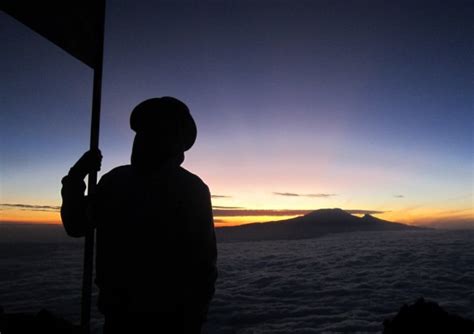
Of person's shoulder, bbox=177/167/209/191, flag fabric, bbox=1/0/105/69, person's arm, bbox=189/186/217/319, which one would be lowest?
person's arm, bbox=189/186/217/319

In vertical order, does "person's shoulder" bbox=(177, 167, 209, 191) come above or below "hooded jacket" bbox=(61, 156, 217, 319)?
above

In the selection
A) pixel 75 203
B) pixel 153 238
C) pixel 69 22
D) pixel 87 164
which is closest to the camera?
pixel 153 238

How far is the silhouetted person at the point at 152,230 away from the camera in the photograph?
1.57 metres

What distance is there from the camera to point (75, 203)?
1.70 m

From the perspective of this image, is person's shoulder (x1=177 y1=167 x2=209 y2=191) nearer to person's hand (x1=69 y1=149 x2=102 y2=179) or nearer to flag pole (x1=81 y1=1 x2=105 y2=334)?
person's hand (x1=69 y1=149 x2=102 y2=179)

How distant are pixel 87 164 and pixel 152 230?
24.8 inches

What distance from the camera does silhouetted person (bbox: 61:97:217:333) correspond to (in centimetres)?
157

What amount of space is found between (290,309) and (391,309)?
11.1 feet

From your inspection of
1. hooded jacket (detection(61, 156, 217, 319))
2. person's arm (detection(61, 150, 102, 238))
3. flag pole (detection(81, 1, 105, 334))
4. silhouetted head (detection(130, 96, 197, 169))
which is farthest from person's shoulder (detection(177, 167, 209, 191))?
flag pole (detection(81, 1, 105, 334))

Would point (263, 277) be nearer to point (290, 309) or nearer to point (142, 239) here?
point (290, 309)

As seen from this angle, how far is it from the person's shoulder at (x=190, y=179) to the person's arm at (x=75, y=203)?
0.57 m

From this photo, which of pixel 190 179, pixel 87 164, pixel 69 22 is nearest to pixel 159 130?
pixel 190 179

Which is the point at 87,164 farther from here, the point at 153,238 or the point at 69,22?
A: the point at 69,22

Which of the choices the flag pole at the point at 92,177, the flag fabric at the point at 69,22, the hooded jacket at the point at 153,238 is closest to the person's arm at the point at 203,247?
the hooded jacket at the point at 153,238
